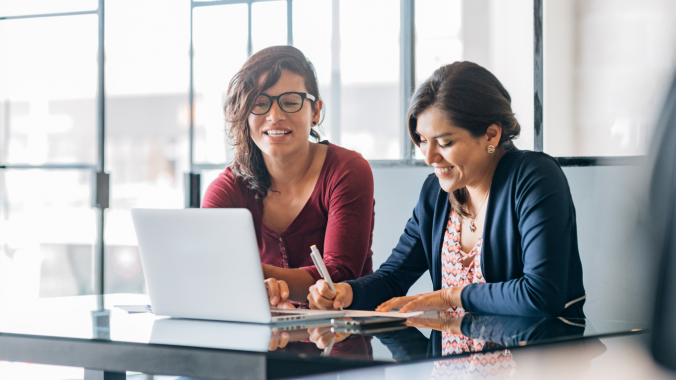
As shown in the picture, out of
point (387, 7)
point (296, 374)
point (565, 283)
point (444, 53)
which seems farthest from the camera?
point (387, 7)

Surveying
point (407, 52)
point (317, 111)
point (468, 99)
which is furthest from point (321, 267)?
point (407, 52)

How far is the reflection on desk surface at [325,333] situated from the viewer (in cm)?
76

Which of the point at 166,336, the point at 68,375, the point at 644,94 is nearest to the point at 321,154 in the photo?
the point at 166,336

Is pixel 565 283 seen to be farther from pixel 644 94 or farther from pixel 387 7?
pixel 387 7

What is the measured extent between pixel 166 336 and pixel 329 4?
2807mm

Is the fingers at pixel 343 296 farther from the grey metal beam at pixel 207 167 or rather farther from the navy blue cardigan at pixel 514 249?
the grey metal beam at pixel 207 167

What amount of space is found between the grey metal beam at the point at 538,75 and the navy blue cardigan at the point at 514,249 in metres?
1.20

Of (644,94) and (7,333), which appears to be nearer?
(7,333)

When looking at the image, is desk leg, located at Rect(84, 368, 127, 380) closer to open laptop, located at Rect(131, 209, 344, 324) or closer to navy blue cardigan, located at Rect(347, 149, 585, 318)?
open laptop, located at Rect(131, 209, 344, 324)

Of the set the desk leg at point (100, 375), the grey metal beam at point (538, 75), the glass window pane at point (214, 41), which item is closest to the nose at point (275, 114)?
the desk leg at point (100, 375)

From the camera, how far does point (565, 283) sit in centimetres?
119

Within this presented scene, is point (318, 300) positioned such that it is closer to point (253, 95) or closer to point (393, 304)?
point (393, 304)

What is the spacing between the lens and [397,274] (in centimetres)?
149

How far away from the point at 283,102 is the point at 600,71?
1.57m
